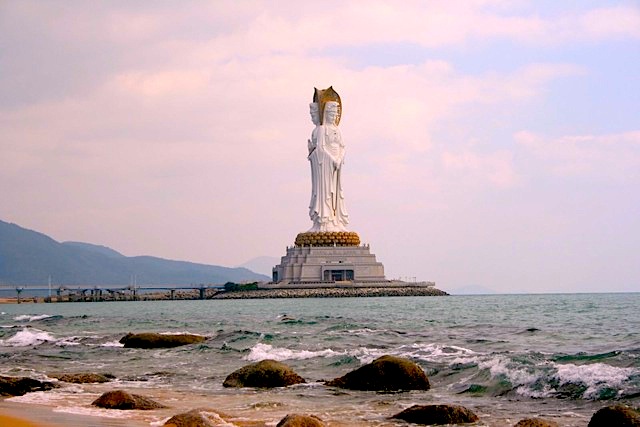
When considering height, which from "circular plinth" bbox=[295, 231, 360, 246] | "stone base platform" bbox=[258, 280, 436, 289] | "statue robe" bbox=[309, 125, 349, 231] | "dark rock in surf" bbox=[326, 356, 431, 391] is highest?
"statue robe" bbox=[309, 125, 349, 231]

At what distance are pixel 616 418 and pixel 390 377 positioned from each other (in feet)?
19.9

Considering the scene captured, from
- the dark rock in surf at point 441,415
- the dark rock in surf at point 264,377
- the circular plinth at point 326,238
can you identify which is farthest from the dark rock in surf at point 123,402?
the circular plinth at point 326,238

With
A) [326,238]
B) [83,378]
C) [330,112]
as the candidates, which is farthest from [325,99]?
[83,378]

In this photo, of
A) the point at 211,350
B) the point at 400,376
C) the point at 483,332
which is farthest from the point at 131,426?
the point at 483,332

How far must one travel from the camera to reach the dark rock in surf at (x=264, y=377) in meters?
20.2

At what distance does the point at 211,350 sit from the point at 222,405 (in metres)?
11.1

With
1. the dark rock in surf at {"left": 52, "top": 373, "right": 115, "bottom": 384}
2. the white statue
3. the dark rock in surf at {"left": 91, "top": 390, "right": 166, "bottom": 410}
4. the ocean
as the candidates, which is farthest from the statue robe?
the dark rock in surf at {"left": 91, "top": 390, "right": 166, "bottom": 410}

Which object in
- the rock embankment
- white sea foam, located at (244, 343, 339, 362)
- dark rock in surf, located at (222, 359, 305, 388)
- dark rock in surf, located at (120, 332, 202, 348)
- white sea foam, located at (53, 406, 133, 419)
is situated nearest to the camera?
white sea foam, located at (53, 406, 133, 419)

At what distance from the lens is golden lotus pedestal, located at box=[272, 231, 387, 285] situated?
367 ft

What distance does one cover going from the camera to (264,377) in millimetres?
20203

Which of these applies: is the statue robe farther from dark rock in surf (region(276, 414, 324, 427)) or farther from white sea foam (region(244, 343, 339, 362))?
dark rock in surf (region(276, 414, 324, 427))

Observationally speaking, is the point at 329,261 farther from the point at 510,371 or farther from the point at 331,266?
the point at 510,371

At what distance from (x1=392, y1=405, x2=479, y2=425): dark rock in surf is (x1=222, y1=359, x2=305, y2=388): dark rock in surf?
16.8ft

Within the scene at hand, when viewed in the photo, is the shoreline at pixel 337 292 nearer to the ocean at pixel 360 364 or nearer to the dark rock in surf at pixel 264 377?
the ocean at pixel 360 364
